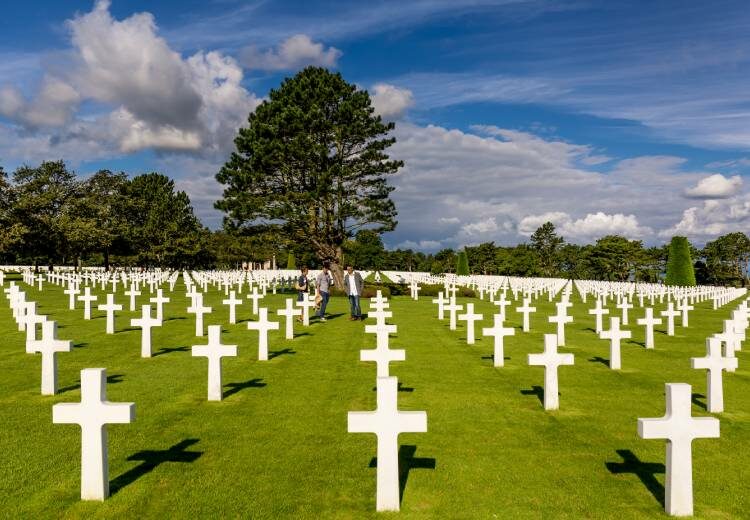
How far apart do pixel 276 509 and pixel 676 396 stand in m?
3.47

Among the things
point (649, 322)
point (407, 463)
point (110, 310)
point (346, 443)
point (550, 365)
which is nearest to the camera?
point (407, 463)

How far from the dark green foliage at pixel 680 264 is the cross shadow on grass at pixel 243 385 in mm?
46282

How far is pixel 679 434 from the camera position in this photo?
15.5 ft

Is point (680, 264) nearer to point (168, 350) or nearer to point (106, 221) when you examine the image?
point (168, 350)

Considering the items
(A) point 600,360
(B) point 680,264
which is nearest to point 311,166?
(A) point 600,360

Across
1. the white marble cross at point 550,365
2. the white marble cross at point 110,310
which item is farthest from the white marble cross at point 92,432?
the white marble cross at point 110,310

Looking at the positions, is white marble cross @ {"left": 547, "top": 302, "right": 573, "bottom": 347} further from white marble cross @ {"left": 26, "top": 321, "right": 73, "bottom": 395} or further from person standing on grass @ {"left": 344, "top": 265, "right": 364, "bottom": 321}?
white marble cross @ {"left": 26, "top": 321, "right": 73, "bottom": 395}

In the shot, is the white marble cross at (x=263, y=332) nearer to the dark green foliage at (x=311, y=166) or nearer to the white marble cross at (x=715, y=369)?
the white marble cross at (x=715, y=369)

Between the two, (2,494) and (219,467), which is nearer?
(2,494)

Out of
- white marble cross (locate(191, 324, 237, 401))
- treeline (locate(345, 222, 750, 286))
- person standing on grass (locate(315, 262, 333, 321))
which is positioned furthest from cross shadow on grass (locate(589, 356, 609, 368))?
treeline (locate(345, 222, 750, 286))

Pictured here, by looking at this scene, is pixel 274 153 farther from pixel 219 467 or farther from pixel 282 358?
pixel 219 467

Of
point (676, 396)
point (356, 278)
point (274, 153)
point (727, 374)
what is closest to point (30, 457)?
point (676, 396)

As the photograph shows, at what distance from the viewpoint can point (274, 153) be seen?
104ft

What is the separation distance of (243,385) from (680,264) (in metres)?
47.2
